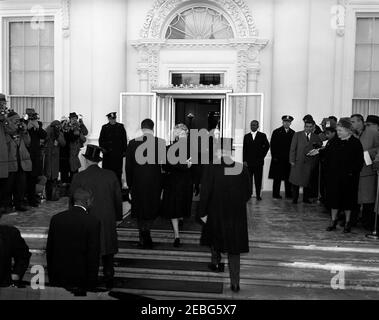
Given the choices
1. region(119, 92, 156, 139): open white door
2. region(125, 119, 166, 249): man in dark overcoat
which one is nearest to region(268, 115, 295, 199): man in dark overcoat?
region(119, 92, 156, 139): open white door

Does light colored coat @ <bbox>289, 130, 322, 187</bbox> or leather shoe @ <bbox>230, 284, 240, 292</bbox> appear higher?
light colored coat @ <bbox>289, 130, 322, 187</bbox>

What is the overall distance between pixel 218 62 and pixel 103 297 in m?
8.71

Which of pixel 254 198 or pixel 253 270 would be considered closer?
pixel 253 270

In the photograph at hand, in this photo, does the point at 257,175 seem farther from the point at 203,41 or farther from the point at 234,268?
the point at 234,268

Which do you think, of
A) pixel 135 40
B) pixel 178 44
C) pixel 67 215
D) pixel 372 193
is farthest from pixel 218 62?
pixel 67 215

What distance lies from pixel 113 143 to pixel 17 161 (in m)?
2.62

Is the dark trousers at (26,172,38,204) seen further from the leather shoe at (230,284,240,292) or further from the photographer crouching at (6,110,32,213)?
the leather shoe at (230,284,240,292)

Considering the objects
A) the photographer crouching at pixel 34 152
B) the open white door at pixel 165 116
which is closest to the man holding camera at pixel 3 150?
the photographer crouching at pixel 34 152

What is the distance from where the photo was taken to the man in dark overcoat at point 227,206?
554 centimetres

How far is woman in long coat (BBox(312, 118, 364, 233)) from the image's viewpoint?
743cm

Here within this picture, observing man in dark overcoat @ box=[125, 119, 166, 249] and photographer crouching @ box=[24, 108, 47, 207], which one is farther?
photographer crouching @ box=[24, 108, 47, 207]

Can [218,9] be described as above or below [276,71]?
above

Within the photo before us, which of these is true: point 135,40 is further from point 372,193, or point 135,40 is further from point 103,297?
point 103,297

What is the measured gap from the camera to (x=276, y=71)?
38.4 ft
